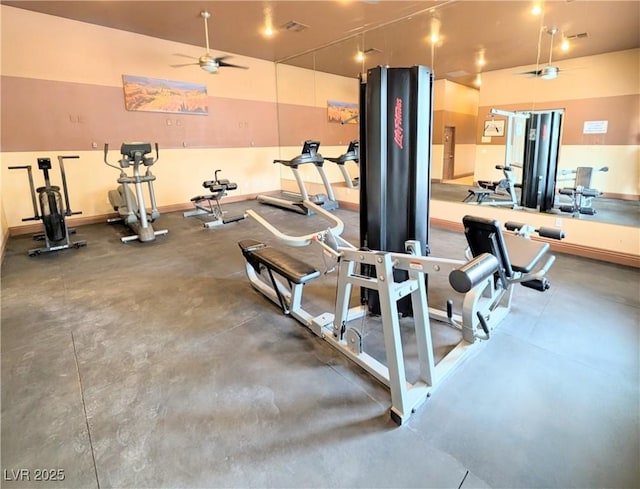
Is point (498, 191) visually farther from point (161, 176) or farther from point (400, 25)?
point (161, 176)

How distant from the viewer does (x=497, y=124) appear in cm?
557

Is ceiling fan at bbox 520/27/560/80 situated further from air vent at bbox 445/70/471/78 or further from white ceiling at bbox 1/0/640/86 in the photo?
air vent at bbox 445/70/471/78

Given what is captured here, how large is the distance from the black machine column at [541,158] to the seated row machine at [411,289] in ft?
8.63

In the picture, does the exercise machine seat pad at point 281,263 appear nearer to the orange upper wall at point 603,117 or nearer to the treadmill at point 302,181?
the treadmill at point 302,181

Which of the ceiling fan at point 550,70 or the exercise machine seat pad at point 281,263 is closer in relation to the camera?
the exercise machine seat pad at point 281,263

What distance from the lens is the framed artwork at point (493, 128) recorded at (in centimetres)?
552

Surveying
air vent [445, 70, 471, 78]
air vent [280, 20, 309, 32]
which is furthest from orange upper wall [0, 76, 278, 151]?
air vent [445, 70, 471, 78]

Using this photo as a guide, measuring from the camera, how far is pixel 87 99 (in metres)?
6.21

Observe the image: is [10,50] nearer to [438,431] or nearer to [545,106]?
[438,431]

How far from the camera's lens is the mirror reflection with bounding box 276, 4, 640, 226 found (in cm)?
444

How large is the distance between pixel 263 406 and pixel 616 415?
73.1 inches

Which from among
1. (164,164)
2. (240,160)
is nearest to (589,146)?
(240,160)

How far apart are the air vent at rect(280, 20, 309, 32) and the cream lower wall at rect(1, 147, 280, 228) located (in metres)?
3.11

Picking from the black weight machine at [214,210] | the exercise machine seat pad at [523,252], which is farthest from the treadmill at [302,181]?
the exercise machine seat pad at [523,252]
